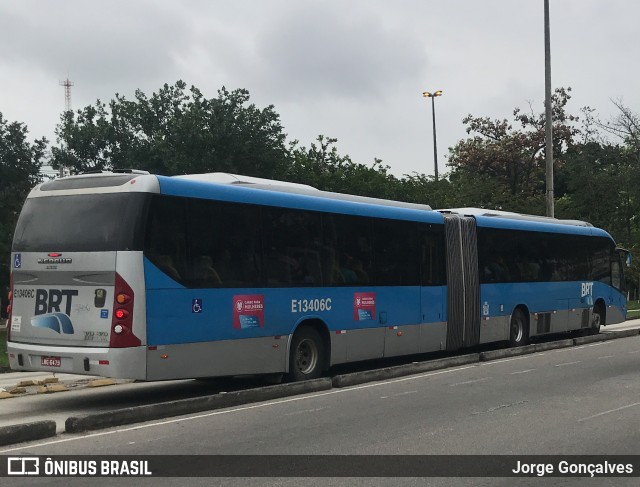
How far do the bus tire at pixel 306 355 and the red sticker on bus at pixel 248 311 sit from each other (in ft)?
3.28

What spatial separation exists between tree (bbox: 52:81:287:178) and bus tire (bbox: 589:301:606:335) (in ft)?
48.8

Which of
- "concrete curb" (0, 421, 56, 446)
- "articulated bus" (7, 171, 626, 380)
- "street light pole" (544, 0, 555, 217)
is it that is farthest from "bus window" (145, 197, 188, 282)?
"street light pole" (544, 0, 555, 217)

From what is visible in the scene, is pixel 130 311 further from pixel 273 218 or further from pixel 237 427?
pixel 273 218

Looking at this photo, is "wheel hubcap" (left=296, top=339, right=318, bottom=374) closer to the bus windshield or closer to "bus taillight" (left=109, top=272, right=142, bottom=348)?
"bus taillight" (left=109, top=272, right=142, bottom=348)

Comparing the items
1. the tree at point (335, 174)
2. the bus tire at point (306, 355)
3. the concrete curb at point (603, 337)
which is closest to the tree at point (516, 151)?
the tree at point (335, 174)

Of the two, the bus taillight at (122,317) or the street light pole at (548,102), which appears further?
the street light pole at (548,102)

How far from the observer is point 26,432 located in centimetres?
962

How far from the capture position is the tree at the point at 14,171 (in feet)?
108

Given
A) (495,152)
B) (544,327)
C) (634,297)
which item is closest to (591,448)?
(544,327)

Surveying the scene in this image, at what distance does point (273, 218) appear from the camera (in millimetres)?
14242

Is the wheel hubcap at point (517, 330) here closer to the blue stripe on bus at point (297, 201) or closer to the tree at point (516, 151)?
the blue stripe on bus at point (297, 201)

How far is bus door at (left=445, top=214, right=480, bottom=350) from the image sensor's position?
19.2 metres

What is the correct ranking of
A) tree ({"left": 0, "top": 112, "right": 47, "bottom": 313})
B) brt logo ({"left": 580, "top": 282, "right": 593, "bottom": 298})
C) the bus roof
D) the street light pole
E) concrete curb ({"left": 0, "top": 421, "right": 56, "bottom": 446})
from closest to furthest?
1. concrete curb ({"left": 0, "top": 421, "right": 56, "bottom": 446})
2. the bus roof
3. brt logo ({"left": 580, "top": 282, "right": 593, "bottom": 298})
4. the street light pole
5. tree ({"left": 0, "top": 112, "right": 47, "bottom": 313})

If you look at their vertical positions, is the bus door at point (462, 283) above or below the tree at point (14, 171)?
below
